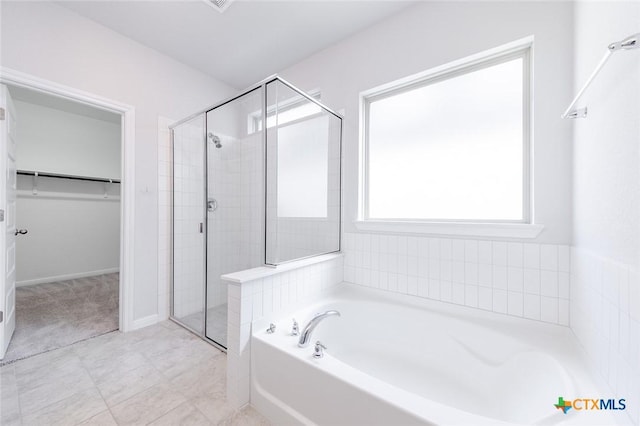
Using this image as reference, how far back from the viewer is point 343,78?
7.15 ft

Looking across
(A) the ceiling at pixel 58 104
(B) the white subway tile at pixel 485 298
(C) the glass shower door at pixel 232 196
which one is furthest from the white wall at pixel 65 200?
(B) the white subway tile at pixel 485 298

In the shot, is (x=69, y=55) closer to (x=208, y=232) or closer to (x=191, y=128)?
(x=191, y=128)

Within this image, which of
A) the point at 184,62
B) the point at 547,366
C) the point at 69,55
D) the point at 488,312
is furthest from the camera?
the point at 184,62

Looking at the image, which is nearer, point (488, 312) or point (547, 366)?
point (547, 366)

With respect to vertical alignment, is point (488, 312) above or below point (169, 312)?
above

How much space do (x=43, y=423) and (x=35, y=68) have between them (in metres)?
2.24

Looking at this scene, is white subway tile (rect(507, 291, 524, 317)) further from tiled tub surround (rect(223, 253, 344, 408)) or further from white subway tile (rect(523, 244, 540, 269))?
tiled tub surround (rect(223, 253, 344, 408))

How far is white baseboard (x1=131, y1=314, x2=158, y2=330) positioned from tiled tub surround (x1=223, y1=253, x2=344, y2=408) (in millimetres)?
1375

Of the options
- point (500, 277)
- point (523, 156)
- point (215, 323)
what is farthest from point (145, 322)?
point (523, 156)

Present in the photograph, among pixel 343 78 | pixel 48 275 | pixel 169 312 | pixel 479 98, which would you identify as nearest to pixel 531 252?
pixel 479 98

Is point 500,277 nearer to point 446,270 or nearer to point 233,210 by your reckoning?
point 446,270

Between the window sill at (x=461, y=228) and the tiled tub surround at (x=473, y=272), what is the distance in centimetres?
5

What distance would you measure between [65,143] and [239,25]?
3.56 m

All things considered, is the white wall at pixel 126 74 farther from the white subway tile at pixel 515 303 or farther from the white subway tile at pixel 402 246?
the white subway tile at pixel 515 303
